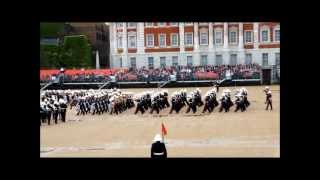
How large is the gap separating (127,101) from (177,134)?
2.50 m

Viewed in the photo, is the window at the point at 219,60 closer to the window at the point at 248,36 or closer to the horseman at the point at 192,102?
the window at the point at 248,36

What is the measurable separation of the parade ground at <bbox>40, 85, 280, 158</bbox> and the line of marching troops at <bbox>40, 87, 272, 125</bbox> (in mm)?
208

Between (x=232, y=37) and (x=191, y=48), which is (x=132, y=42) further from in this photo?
(x=232, y=37)

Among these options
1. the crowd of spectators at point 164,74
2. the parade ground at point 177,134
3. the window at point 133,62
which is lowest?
the parade ground at point 177,134

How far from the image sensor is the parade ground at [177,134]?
7938mm

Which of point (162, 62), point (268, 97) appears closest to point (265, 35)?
point (268, 97)

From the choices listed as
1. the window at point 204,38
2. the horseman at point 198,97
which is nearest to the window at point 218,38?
the window at point 204,38

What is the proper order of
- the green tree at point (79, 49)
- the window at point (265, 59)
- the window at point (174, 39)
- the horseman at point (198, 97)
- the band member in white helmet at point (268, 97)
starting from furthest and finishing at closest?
the window at point (174, 39), the horseman at point (198, 97), the green tree at point (79, 49), the window at point (265, 59), the band member in white helmet at point (268, 97)

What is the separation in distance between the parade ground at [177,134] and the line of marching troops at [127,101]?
208mm

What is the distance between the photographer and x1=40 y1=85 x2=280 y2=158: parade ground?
794 centimetres
